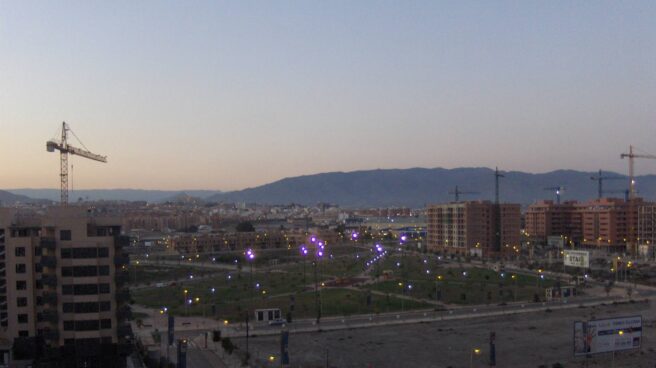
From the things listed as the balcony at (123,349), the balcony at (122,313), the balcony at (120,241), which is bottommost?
the balcony at (123,349)

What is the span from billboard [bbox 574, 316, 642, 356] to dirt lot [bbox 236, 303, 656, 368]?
1.74 feet

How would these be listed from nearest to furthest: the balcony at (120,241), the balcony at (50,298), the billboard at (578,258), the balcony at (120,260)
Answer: the balcony at (50,298) → the balcony at (120,260) → the balcony at (120,241) → the billboard at (578,258)

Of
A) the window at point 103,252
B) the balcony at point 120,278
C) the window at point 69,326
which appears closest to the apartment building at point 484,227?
the balcony at point 120,278

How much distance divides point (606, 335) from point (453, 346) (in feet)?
13.7

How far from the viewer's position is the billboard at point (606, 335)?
1485cm

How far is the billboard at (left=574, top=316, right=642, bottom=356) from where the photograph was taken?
1485 cm

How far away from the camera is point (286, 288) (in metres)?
29.8

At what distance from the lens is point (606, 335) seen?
1505 centimetres

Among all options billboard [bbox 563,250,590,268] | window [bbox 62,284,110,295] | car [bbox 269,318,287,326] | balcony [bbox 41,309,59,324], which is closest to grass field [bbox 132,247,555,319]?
car [bbox 269,318,287,326]

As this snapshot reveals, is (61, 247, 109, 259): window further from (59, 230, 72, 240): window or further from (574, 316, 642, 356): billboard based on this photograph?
(574, 316, 642, 356): billboard

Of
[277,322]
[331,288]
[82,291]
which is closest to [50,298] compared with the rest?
[82,291]

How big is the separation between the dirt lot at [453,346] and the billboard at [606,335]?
0.53m

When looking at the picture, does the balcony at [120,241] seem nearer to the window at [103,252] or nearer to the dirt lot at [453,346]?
the window at [103,252]

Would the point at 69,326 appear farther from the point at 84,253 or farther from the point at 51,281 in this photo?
the point at 84,253
